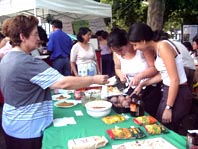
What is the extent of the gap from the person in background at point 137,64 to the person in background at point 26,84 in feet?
2.19

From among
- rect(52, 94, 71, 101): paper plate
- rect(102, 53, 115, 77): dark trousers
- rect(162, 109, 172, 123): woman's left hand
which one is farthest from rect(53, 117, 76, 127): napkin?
rect(102, 53, 115, 77): dark trousers

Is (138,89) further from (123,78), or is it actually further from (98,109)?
(98,109)

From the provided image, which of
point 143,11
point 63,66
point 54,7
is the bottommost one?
point 63,66

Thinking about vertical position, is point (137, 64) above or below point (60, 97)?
above

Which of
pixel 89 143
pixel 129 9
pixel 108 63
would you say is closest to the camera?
pixel 89 143

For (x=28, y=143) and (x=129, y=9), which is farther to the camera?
(x=129, y=9)

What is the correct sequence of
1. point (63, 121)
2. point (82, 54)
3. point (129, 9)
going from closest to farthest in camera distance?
point (63, 121), point (82, 54), point (129, 9)

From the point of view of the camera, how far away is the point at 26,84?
164 centimetres

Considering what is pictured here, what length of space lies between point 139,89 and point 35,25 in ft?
3.58

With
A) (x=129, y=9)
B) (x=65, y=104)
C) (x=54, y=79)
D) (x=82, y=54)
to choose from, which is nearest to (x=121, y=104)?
(x=65, y=104)

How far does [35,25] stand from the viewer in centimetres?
171

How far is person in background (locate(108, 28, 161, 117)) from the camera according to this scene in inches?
91.0

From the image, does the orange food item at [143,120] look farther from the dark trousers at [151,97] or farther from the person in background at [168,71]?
the dark trousers at [151,97]

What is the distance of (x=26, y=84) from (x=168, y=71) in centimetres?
102
